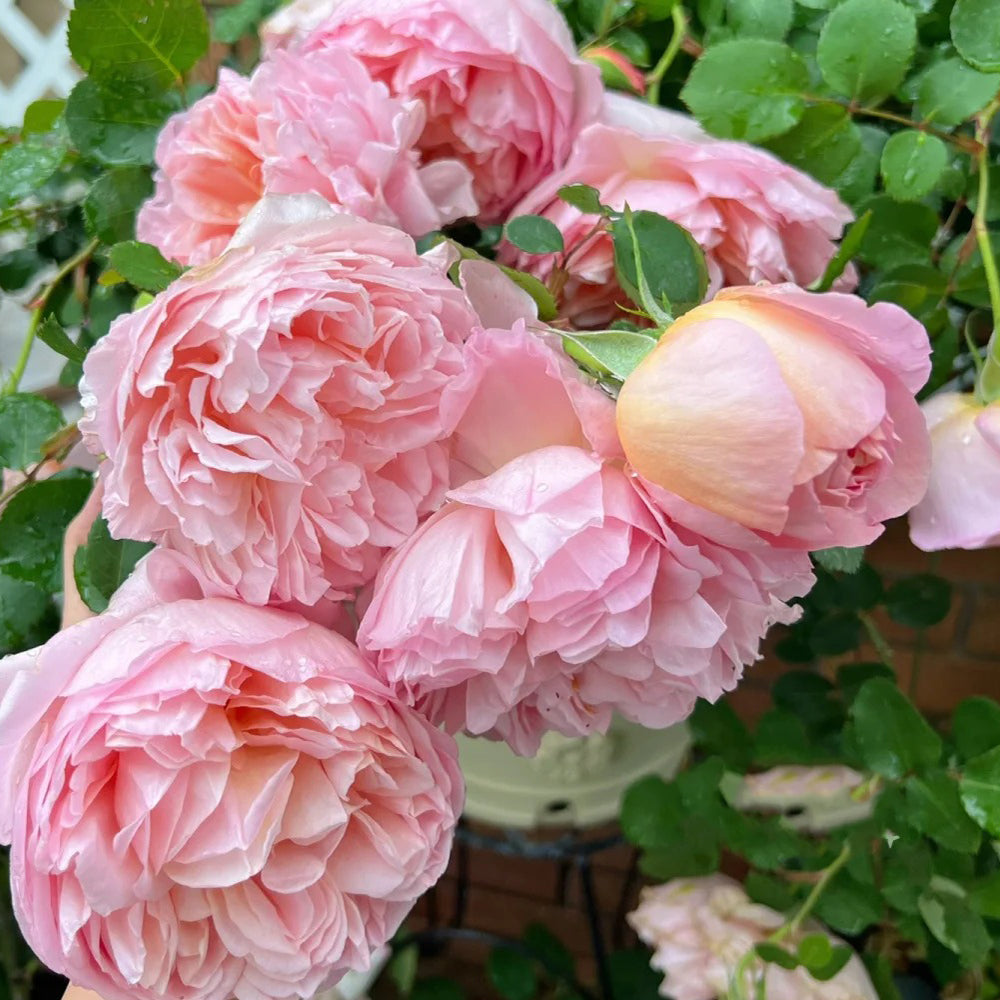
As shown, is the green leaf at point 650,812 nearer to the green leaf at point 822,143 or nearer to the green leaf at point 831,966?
the green leaf at point 831,966

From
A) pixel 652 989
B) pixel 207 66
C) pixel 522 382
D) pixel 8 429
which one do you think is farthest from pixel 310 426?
pixel 652 989

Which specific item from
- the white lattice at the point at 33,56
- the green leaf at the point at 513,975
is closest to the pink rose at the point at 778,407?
the green leaf at the point at 513,975

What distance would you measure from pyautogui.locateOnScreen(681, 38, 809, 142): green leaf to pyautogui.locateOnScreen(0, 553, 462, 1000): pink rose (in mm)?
213

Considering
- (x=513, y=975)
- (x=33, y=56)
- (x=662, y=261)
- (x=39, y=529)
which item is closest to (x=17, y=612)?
(x=39, y=529)

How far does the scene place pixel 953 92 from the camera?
11.9 inches

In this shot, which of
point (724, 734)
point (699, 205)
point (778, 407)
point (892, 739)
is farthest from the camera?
point (724, 734)

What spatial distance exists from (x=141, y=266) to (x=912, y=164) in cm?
25

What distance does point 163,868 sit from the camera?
0.20 m

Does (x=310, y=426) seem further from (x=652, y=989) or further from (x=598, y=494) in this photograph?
(x=652, y=989)

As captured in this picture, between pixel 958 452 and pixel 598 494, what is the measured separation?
5.5 inches

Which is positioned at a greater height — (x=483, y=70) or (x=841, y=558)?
(x=483, y=70)

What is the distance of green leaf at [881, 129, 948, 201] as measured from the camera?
0.98ft

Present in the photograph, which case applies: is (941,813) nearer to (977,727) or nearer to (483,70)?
(977,727)

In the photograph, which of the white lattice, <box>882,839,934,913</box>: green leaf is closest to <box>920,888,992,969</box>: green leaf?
<box>882,839,934,913</box>: green leaf
